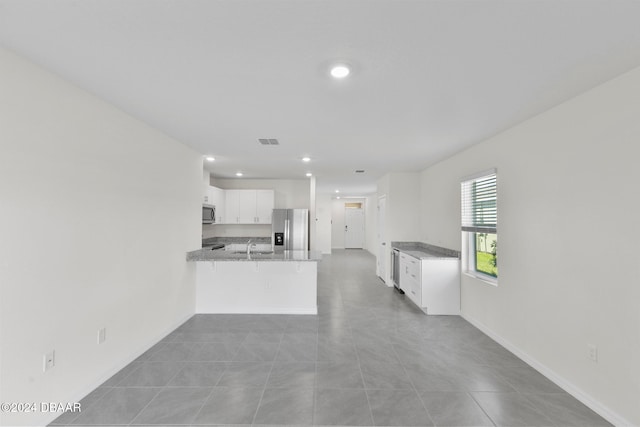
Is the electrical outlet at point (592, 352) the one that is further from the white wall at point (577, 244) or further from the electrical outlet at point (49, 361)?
the electrical outlet at point (49, 361)

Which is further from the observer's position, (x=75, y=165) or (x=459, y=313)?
(x=459, y=313)

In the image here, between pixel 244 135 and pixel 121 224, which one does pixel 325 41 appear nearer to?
pixel 244 135

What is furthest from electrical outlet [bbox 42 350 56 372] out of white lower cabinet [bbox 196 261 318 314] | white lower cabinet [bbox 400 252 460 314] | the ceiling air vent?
white lower cabinet [bbox 400 252 460 314]

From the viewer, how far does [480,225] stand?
3707 millimetres

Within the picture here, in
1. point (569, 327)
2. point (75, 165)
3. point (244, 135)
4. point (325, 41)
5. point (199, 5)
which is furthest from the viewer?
point (244, 135)

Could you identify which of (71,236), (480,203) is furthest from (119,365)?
(480,203)

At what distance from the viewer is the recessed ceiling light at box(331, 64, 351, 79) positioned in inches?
72.7

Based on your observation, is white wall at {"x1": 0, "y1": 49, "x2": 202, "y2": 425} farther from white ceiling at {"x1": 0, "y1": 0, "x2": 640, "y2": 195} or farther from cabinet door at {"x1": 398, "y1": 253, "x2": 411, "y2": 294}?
cabinet door at {"x1": 398, "y1": 253, "x2": 411, "y2": 294}

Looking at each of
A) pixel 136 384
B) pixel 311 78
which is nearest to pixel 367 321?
pixel 136 384

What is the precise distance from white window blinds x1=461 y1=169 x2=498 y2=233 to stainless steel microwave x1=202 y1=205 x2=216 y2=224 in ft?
15.0

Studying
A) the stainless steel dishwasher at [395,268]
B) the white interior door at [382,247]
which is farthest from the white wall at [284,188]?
the stainless steel dishwasher at [395,268]

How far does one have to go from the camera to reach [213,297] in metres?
4.34

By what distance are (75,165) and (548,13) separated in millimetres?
3269

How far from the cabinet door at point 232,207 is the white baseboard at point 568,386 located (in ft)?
17.8
